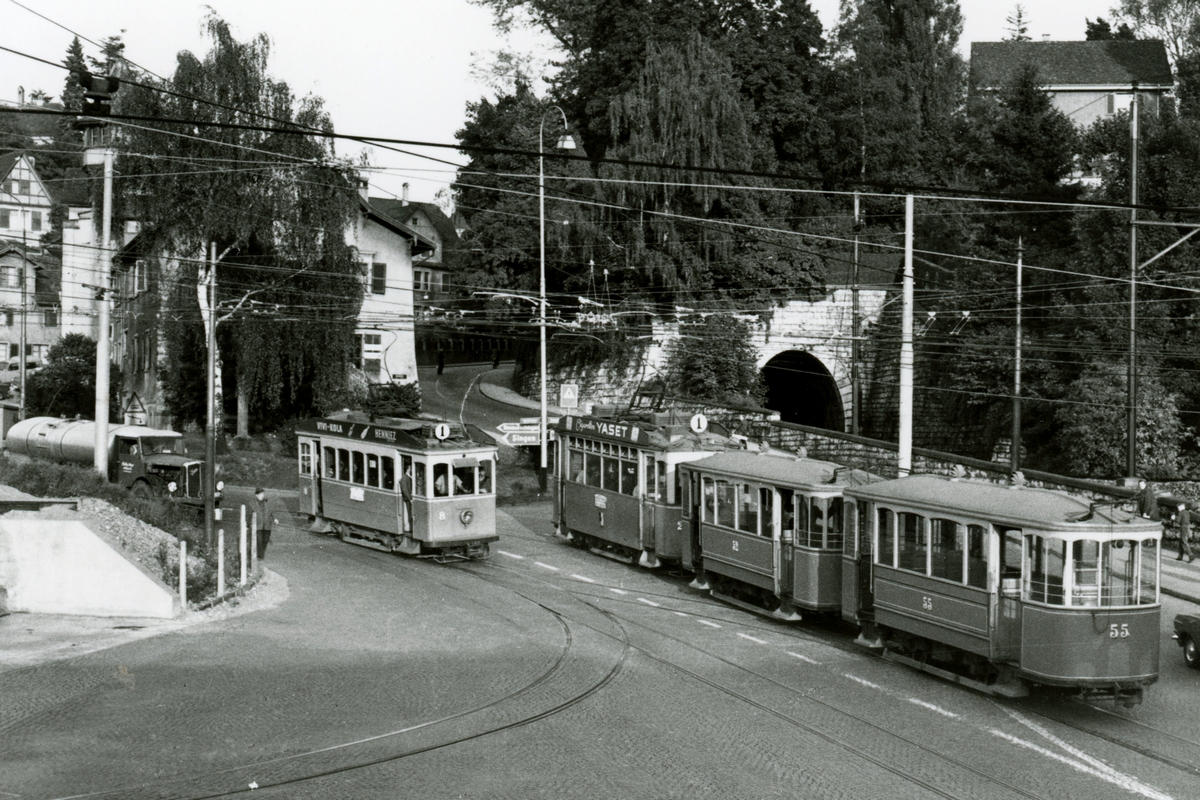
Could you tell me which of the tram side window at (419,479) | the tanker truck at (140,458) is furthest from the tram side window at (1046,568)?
the tanker truck at (140,458)

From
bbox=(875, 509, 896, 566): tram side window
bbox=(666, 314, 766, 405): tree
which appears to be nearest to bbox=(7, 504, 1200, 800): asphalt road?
bbox=(875, 509, 896, 566): tram side window

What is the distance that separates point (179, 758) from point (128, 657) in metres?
4.69

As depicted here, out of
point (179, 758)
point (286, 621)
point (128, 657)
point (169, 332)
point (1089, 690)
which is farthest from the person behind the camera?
point (169, 332)

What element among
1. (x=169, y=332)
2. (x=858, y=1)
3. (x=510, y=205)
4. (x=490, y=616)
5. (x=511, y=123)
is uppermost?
(x=858, y=1)

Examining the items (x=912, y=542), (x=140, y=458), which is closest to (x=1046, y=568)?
(x=912, y=542)

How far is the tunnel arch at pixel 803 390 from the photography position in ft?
175

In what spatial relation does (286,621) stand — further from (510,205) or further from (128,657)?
(510,205)

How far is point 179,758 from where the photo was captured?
1243 centimetres

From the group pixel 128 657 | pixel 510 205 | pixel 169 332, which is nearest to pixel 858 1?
pixel 510 205

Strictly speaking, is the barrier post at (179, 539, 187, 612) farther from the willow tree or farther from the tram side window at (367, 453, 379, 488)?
the willow tree

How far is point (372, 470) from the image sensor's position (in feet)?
86.8

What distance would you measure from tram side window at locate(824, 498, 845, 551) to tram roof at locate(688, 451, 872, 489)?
0.24m

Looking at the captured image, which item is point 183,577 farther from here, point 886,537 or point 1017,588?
point 1017,588

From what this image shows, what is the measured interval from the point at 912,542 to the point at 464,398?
39.9m
